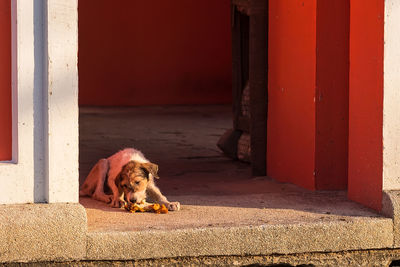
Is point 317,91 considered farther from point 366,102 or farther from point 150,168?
point 150,168

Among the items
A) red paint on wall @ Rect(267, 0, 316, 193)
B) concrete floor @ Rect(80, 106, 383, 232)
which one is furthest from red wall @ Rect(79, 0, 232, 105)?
red paint on wall @ Rect(267, 0, 316, 193)

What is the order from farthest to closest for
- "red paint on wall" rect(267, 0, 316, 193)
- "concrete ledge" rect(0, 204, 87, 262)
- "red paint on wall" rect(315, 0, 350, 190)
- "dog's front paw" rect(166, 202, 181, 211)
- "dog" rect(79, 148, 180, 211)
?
"red paint on wall" rect(267, 0, 316, 193), "red paint on wall" rect(315, 0, 350, 190), "dog" rect(79, 148, 180, 211), "dog's front paw" rect(166, 202, 181, 211), "concrete ledge" rect(0, 204, 87, 262)

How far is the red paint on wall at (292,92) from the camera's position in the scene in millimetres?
7023

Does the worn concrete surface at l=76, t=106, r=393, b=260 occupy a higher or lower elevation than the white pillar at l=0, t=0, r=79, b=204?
lower

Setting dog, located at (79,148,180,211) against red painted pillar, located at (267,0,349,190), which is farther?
red painted pillar, located at (267,0,349,190)

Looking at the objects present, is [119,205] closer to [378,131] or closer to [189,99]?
[378,131]

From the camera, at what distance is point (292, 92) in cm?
738

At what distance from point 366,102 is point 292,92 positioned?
1361mm

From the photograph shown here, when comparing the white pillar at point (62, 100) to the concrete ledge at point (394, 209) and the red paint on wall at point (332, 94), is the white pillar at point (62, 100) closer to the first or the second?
the concrete ledge at point (394, 209)

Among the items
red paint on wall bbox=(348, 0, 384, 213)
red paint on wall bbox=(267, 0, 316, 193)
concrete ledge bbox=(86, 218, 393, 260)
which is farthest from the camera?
red paint on wall bbox=(267, 0, 316, 193)

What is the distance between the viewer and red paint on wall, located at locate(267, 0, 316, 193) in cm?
702

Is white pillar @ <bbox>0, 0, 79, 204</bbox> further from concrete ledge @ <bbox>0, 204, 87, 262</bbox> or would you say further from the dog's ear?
the dog's ear

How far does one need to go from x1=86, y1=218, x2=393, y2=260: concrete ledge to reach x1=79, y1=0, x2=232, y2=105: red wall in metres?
12.5

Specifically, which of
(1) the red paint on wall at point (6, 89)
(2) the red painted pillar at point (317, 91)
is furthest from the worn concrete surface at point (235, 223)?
(1) the red paint on wall at point (6, 89)
